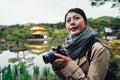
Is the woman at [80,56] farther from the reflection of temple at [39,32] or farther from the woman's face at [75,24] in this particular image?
the reflection of temple at [39,32]

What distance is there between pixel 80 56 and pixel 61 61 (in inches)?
3.8

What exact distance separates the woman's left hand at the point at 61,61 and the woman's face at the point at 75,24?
15 centimetres

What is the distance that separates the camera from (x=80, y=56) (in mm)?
1087

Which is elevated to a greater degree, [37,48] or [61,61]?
[61,61]

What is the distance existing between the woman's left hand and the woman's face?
15 centimetres

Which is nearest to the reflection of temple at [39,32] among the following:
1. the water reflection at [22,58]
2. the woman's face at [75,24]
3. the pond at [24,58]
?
the pond at [24,58]

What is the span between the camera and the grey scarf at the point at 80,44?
1.09 metres

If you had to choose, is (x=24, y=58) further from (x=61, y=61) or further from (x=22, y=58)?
(x=61, y=61)

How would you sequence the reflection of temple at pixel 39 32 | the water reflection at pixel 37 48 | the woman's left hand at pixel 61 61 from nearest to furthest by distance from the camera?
1. the woman's left hand at pixel 61 61
2. the water reflection at pixel 37 48
3. the reflection of temple at pixel 39 32

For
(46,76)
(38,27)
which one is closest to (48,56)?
(46,76)

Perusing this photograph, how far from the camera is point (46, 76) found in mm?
6402

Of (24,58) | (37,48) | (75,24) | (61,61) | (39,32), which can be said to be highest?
(75,24)

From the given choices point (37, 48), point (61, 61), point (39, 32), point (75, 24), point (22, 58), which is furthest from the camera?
point (39, 32)

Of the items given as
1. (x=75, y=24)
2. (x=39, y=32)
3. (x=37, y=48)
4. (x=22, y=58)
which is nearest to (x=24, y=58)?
(x=22, y=58)
